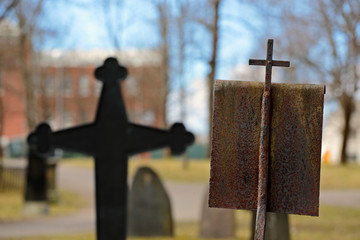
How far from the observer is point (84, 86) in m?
50.0

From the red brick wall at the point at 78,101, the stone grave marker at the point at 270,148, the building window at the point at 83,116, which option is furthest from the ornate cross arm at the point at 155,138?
the building window at the point at 83,116

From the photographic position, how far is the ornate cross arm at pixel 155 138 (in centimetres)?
559

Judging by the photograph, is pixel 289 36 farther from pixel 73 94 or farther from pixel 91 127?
pixel 73 94

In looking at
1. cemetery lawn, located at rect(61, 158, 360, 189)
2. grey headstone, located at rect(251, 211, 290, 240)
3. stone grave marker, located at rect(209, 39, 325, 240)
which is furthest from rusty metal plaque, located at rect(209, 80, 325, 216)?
cemetery lawn, located at rect(61, 158, 360, 189)

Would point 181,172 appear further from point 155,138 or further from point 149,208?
point 155,138

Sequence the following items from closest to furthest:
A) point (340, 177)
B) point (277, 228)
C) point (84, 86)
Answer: point (277, 228)
point (340, 177)
point (84, 86)

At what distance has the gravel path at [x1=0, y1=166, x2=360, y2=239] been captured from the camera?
11891 mm

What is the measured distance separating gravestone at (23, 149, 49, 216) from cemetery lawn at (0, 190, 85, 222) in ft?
0.89

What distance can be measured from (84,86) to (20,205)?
3385 cm

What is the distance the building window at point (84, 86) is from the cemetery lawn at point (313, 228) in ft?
118

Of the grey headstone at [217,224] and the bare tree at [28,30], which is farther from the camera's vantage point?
the bare tree at [28,30]

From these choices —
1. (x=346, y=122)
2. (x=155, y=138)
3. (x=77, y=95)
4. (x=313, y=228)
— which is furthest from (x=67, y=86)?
(x=155, y=138)

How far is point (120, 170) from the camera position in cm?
551

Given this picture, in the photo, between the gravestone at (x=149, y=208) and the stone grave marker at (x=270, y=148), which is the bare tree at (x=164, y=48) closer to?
the gravestone at (x=149, y=208)
